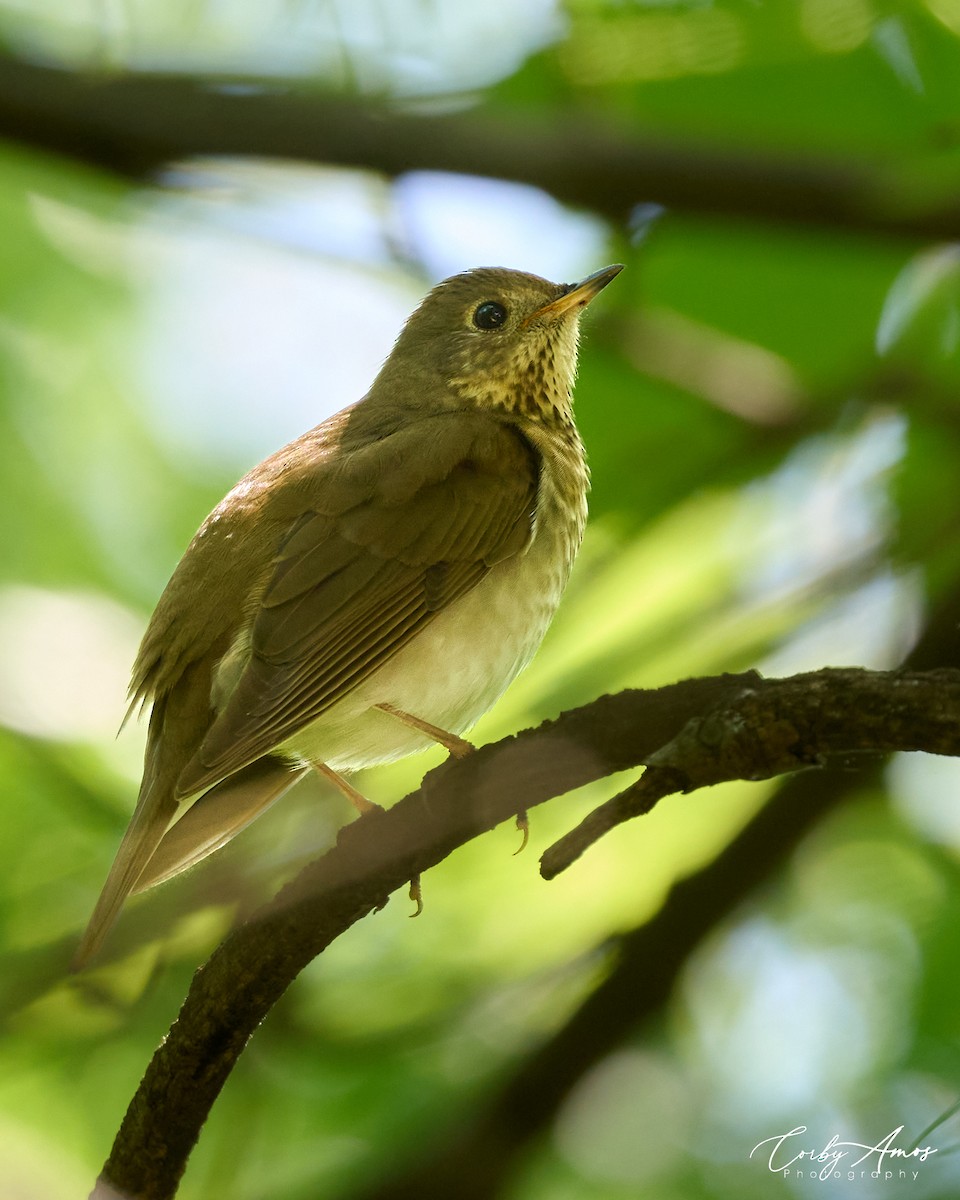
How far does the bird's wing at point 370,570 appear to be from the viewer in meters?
3.96

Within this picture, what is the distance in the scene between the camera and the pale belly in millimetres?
4594

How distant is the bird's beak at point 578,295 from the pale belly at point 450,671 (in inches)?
41.1

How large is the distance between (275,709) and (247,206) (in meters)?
1.98

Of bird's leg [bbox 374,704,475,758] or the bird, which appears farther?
bird's leg [bbox 374,704,475,758]

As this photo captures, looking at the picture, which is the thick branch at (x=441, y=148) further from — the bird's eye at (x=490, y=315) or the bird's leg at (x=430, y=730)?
the bird's eye at (x=490, y=315)

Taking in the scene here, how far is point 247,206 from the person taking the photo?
4.98 meters

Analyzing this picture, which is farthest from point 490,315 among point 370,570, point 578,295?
point 370,570

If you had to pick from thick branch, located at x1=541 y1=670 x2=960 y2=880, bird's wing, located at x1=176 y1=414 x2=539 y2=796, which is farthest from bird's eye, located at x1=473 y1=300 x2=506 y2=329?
thick branch, located at x1=541 y1=670 x2=960 y2=880

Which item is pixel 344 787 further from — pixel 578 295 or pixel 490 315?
pixel 490 315

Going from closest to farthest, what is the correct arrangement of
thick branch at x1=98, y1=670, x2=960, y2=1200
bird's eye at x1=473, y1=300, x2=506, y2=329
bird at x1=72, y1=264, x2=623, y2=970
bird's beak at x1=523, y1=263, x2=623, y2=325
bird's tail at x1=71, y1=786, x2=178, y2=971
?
thick branch at x1=98, y1=670, x2=960, y2=1200, bird's tail at x1=71, y1=786, x2=178, y2=971, bird at x1=72, y1=264, x2=623, y2=970, bird's beak at x1=523, y1=263, x2=623, y2=325, bird's eye at x1=473, y1=300, x2=506, y2=329

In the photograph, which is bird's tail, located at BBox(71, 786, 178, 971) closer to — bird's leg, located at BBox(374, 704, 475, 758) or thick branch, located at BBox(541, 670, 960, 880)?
bird's leg, located at BBox(374, 704, 475, 758)

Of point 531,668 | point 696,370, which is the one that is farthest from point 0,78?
point 531,668

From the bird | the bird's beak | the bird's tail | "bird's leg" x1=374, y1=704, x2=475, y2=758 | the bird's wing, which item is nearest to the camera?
the bird's tail

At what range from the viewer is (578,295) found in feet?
17.6
